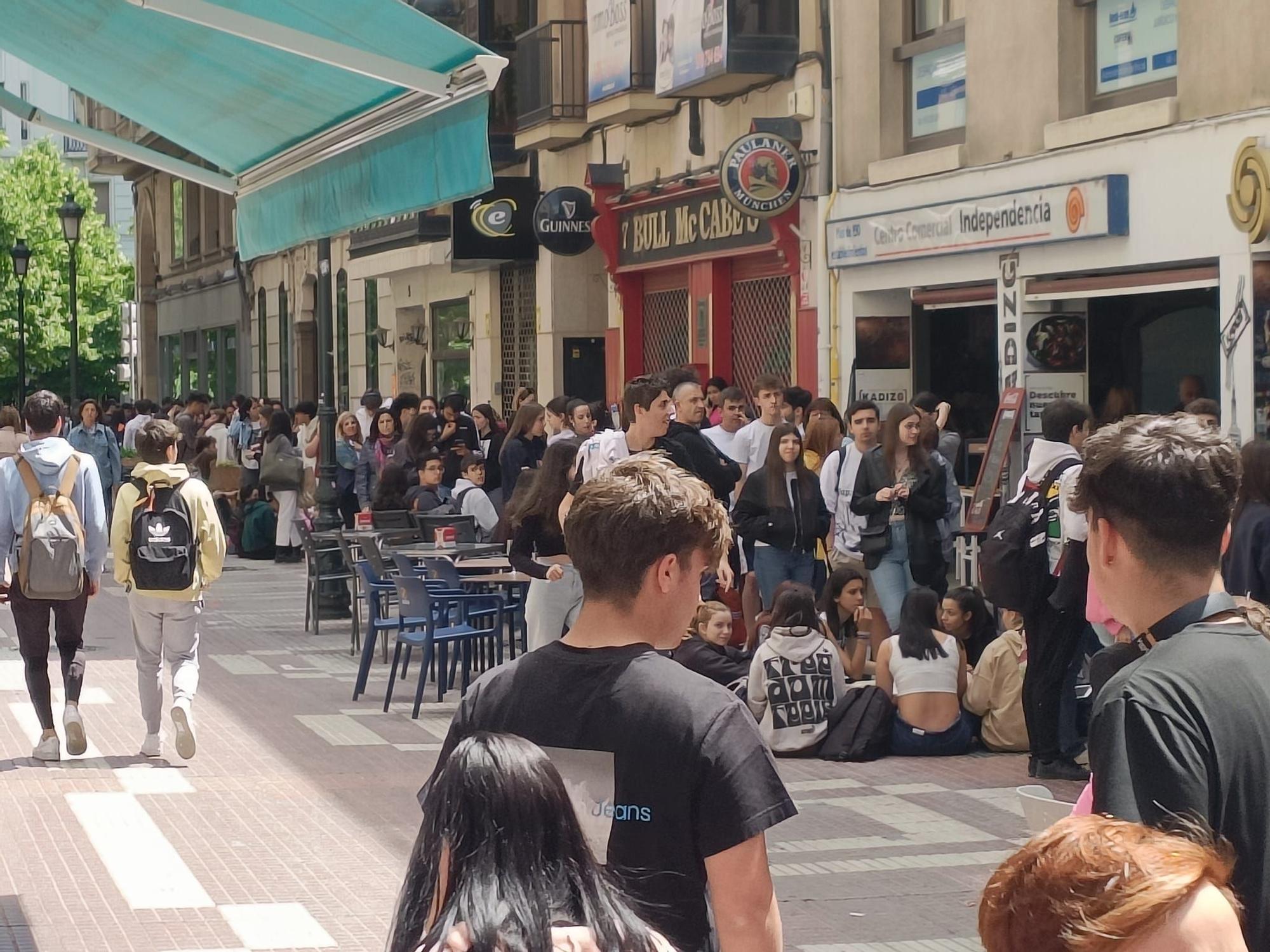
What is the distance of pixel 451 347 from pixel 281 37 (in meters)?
24.1

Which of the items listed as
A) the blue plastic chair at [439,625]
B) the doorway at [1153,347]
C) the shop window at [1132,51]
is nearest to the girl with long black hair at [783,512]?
the blue plastic chair at [439,625]

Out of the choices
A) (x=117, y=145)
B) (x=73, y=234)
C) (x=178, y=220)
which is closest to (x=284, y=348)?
(x=73, y=234)

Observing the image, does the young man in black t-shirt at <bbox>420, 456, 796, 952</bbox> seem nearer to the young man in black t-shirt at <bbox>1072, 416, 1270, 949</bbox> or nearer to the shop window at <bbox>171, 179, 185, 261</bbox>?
the young man in black t-shirt at <bbox>1072, 416, 1270, 949</bbox>

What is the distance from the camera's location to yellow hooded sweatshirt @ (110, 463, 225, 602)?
10.4m

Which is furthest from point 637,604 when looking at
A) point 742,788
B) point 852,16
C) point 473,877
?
point 852,16

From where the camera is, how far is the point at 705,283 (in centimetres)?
2214

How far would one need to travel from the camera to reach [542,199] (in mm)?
24844

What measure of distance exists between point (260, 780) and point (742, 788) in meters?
7.29

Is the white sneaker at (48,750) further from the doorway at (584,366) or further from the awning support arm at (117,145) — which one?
the doorway at (584,366)

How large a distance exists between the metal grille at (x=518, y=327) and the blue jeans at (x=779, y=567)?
1416 centimetres

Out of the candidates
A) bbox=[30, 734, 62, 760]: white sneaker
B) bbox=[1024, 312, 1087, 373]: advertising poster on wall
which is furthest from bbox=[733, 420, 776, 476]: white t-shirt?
bbox=[30, 734, 62, 760]: white sneaker

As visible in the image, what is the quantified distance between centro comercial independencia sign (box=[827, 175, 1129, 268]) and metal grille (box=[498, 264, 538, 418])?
9.01 m

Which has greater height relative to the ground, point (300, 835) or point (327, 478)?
point (327, 478)

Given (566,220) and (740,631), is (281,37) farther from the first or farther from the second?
(566,220)
